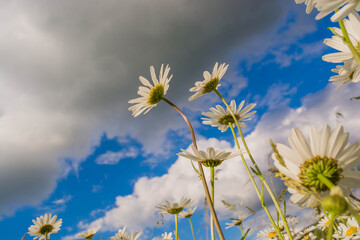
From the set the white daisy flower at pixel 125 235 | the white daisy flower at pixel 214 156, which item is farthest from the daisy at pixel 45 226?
the white daisy flower at pixel 214 156

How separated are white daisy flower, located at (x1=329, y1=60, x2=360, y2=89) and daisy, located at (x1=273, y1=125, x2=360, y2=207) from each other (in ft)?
1.84

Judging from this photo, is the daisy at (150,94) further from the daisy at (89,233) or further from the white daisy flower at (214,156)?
the daisy at (89,233)

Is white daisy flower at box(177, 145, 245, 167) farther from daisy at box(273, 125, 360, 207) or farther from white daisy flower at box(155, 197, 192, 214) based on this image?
white daisy flower at box(155, 197, 192, 214)

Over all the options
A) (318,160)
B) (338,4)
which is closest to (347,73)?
(338,4)

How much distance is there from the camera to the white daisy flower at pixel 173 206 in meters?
2.25

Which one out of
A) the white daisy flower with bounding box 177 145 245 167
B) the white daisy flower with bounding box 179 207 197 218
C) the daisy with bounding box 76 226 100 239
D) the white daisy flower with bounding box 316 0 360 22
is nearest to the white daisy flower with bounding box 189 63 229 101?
the white daisy flower with bounding box 177 145 245 167

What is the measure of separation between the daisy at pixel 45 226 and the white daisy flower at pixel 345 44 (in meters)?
3.36

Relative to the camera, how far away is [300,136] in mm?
703

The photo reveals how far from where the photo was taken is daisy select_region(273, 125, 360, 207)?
2.24 ft

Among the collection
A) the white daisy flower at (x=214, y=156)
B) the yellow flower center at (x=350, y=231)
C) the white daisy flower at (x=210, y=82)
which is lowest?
the yellow flower center at (x=350, y=231)

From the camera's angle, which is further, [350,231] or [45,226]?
[45,226]

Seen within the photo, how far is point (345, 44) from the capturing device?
1124 millimetres

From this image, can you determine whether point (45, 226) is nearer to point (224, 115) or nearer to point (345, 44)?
point (224, 115)

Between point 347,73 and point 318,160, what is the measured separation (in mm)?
652
